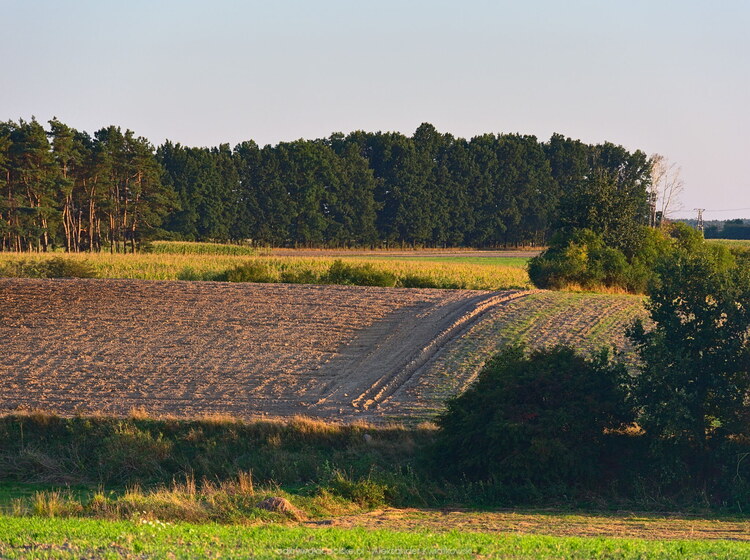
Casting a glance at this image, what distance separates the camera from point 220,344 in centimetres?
3047

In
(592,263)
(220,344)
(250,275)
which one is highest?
(592,263)

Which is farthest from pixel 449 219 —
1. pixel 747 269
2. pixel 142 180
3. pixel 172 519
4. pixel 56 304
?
pixel 172 519

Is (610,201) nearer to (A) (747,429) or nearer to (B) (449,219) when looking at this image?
(A) (747,429)

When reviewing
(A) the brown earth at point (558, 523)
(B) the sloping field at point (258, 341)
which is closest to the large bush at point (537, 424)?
(A) the brown earth at point (558, 523)

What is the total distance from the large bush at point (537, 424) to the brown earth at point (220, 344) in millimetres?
3999

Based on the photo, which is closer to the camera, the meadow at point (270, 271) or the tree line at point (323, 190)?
the meadow at point (270, 271)

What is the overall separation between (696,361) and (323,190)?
89.6 metres

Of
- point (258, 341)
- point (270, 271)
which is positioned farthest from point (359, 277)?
point (258, 341)

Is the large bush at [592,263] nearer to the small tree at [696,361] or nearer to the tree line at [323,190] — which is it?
the small tree at [696,361]

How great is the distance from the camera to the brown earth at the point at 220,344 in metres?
24.0

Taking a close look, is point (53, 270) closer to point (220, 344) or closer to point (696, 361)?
point (220, 344)

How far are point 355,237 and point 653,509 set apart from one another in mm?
91810

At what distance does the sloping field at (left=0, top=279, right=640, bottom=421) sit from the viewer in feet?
79.2

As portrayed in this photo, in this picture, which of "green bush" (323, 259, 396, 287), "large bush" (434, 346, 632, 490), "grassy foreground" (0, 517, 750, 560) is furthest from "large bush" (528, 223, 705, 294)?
"grassy foreground" (0, 517, 750, 560)
